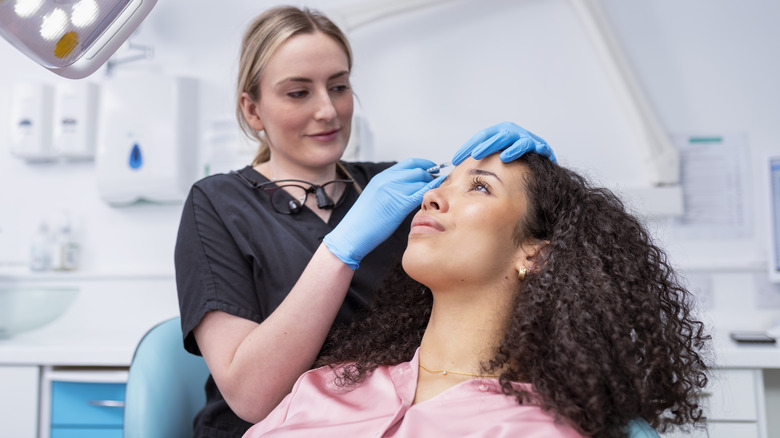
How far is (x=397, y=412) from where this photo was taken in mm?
942

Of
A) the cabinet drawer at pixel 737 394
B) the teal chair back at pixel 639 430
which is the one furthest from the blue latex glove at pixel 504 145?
the cabinet drawer at pixel 737 394

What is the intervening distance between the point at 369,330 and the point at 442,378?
24 cm

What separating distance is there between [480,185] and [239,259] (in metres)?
0.51

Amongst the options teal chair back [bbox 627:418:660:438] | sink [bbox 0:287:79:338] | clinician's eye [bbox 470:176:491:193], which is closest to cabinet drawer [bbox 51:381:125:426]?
sink [bbox 0:287:79:338]

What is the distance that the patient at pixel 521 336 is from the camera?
88 cm

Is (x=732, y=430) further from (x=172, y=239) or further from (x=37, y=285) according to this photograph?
(x=37, y=285)

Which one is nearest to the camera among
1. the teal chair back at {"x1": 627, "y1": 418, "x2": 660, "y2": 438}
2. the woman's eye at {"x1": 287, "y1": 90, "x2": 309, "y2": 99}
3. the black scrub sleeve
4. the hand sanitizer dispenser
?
the teal chair back at {"x1": 627, "y1": 418, "x2": 660, "y2": 438}

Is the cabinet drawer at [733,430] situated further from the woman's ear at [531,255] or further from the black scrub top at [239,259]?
the black scrub top at [239,259]

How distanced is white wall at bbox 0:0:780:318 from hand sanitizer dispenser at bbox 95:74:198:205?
0.41 feet

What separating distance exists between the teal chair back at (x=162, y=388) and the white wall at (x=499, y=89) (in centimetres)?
105

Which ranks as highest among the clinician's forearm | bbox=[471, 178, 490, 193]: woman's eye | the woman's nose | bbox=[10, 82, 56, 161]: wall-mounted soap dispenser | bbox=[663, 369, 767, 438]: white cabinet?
bbox=[10, 82, 56, 161]: wall-mounted soap dispenser

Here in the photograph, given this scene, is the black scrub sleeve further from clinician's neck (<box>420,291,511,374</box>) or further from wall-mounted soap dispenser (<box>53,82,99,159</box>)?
wall-mounted soap dispenser (<box>53,82,99,159</box>)

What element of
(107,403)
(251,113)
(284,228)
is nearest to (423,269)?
(284,228)

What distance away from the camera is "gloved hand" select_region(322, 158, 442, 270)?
1087 millimetres
